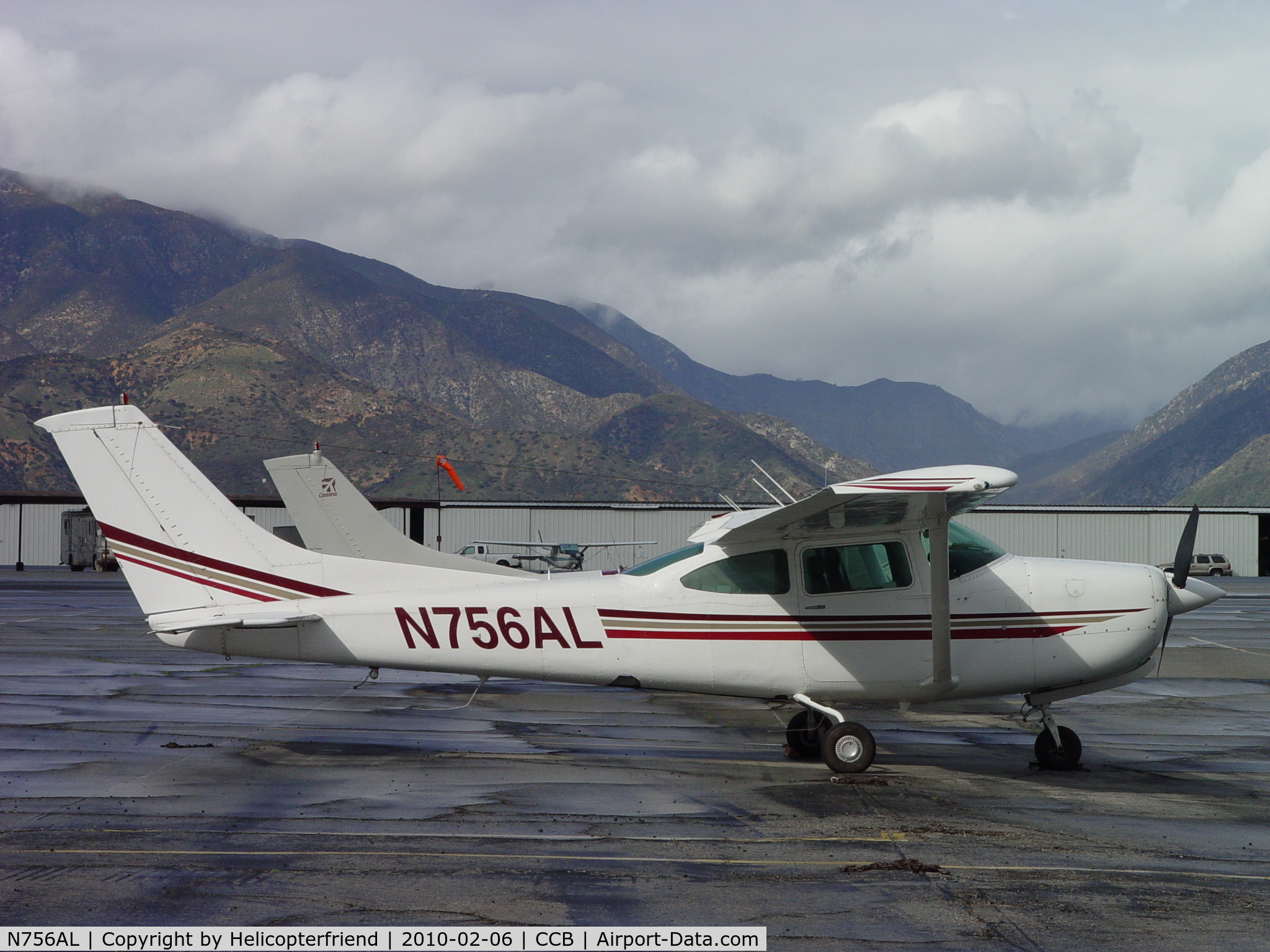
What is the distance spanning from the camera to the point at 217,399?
494 feet

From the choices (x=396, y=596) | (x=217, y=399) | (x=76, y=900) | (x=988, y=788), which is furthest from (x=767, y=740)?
(x=217, y=399)

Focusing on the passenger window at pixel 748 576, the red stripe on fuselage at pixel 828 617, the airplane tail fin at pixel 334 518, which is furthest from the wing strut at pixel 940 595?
the airplane tail fin at pixel 334 518

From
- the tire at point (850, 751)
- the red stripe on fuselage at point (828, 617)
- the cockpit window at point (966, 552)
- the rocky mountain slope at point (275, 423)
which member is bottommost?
the tire at point (850, 751)

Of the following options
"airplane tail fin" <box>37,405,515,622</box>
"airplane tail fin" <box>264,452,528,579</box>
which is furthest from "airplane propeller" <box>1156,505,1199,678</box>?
"airplane tail fin" <box>264,452,528,579</box>

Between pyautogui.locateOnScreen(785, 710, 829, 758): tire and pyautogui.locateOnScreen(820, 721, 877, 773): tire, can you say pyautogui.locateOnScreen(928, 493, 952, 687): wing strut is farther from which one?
pyautogui.locateOnScreen(785, 710, 829, 758): tire

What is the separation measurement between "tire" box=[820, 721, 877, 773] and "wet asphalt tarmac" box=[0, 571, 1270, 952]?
0.16 metres

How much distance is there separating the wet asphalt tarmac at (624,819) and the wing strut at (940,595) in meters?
1.05

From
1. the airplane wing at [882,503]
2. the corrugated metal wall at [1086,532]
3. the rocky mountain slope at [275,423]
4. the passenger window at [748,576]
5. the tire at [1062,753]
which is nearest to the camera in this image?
the airplane wing at [882,503]

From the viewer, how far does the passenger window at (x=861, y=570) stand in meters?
9.55

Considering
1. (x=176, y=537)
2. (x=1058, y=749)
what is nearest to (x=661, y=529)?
(x=1058, y=749)

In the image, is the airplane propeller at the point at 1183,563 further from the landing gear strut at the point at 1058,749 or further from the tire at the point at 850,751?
the tire at the point at 850,751

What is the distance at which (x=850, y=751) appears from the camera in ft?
30.4

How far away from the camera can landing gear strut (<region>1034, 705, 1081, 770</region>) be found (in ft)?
32.0

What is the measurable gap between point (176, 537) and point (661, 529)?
4837 centimetres
